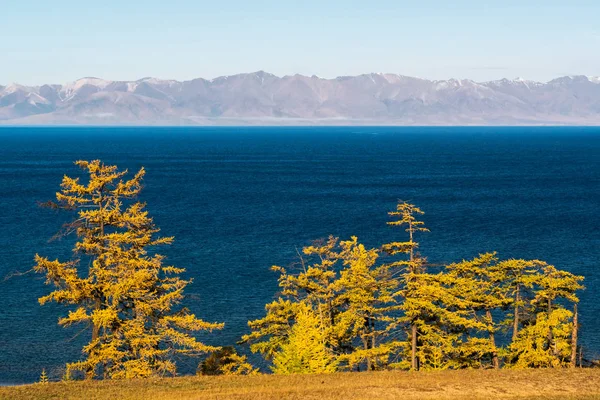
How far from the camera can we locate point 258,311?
203 feet

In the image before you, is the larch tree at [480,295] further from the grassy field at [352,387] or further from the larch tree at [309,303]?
the larch tree at [309,303]

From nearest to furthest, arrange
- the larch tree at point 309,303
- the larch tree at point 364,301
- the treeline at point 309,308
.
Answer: the treeline at point 309,308 → the larch tree at point 364,301 → the larch tree at point 309,303

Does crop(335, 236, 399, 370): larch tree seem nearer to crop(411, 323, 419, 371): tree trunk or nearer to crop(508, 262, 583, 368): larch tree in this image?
crop(411, 323, 419, 371): tree trunk

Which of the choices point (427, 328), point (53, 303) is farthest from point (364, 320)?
point (53, 303)

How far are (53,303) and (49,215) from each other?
2166 inches

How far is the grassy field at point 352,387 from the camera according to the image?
103ft

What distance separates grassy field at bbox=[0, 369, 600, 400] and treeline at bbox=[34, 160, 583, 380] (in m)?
2.60

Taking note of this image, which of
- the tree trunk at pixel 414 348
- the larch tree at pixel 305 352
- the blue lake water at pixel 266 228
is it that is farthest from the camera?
the blue lake water at pixel 266 228

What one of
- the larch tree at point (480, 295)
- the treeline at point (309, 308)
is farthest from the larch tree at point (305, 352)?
the larch tree at point (480, 295)

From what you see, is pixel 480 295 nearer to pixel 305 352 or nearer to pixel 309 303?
pixel 309 303

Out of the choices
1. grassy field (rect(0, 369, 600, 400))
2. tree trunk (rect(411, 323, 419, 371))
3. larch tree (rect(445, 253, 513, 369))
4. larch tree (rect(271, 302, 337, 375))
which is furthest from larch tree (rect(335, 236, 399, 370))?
grassy field (rect(0, 369, 600, 400))

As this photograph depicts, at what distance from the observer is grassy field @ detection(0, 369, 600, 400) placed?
31.3m

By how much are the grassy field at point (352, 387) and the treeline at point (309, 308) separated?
8.52 ft

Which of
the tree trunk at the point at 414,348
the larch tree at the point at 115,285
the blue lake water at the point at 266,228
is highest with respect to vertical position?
the larch tree at the point at 115,285
